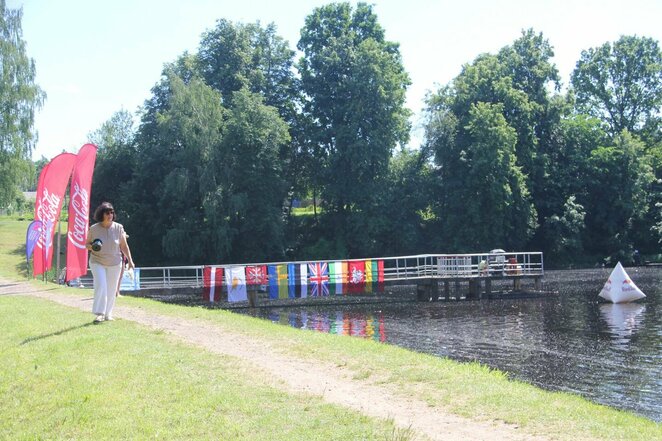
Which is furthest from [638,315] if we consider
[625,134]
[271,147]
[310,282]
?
[625,134]

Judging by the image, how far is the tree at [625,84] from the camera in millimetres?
79875

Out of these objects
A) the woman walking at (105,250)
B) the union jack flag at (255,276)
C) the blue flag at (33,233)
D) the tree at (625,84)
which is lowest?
the union jack flag at (255,276)

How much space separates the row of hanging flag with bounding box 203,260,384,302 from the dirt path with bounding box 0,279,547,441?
19.9 m

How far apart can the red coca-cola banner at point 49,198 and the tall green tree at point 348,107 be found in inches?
1385

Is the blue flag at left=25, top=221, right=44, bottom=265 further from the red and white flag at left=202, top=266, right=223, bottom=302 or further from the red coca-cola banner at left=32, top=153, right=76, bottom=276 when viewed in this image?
the red and white flag at left=202, top=266, right=223, bottom=302

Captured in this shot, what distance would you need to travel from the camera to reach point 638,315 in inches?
1106

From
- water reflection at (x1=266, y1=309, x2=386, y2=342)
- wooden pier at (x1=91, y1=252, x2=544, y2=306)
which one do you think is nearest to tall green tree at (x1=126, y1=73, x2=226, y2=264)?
wooden pier at (x1=91, y1=252, x2=544, y2=306)

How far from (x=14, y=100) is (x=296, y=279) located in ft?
101

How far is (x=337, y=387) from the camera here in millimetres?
8750

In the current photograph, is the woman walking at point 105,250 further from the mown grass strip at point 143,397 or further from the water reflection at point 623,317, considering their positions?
the water reflection at point 623,317

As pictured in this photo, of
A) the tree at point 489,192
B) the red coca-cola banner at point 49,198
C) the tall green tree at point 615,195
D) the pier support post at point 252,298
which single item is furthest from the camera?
the tall green tree at point 615,195

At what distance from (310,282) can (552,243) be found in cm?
3763

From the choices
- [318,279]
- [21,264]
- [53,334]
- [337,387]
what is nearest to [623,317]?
[318,279]

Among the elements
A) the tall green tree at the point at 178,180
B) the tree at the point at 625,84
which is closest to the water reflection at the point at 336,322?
the tall green tree at the point at 178,180
